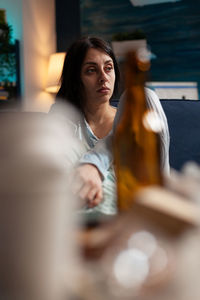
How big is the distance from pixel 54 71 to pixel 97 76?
270 centimetres

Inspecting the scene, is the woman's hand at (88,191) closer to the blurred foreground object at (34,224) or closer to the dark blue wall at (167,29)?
the blurred foreground object at (34,224)

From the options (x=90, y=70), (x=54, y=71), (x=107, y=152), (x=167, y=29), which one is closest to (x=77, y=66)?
(x=90, y=70)

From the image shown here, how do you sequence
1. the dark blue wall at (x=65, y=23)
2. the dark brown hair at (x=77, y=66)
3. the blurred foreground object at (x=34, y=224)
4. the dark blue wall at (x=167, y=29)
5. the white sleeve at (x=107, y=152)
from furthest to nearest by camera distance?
the dark blue wall at (x=65, y=23) < the dark blue wall at (x=167, y=29) < the dark brown hair at (x=77, y=66) < the white sleeve at (x=107, y=152) < the blurred foreground object at (x=34, y=224)

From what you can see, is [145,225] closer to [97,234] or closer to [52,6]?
[97,234]

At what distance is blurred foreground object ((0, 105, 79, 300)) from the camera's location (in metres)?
0.24

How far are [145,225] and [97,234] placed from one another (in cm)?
5

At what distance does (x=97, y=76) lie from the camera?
176 cm

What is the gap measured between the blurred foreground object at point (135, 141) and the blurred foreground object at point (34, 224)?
0.32 meters

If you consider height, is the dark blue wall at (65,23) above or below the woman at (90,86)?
above

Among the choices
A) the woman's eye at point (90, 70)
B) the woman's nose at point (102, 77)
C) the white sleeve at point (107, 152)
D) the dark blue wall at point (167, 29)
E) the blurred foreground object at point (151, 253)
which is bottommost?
the white sleeve at point (107, 152)

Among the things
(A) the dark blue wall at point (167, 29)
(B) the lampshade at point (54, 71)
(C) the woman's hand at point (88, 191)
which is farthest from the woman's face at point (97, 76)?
(A) the dark blue wall at point (167, 29)

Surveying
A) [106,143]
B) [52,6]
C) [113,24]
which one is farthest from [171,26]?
[106,143]

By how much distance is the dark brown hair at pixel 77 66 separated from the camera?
1860 mm

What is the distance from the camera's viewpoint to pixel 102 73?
1745mm
